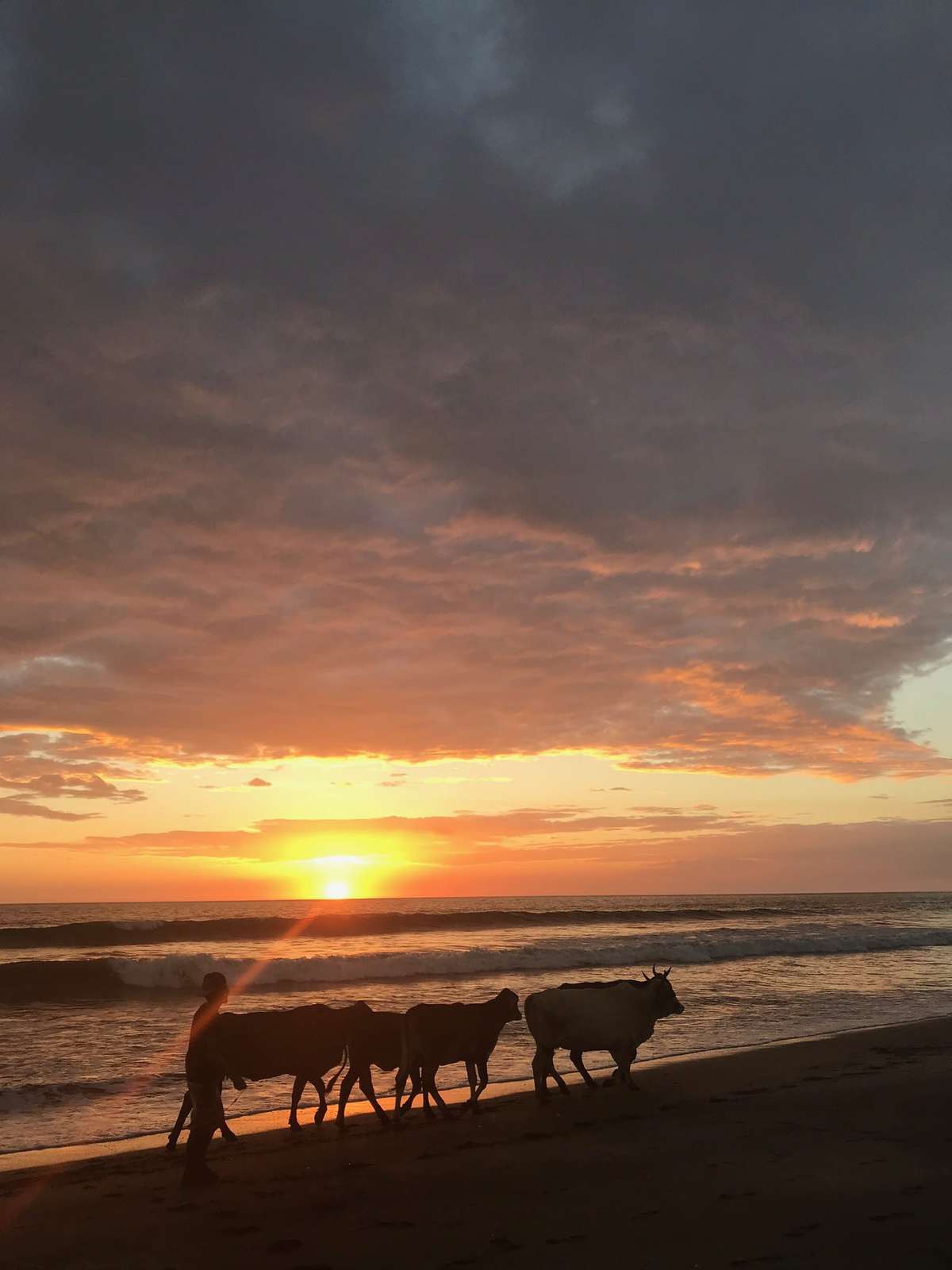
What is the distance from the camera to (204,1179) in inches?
339

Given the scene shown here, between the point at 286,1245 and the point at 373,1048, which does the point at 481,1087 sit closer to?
the point at 373,1048

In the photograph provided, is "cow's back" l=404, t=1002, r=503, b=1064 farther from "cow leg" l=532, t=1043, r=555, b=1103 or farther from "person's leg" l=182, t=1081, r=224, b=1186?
"person's leg" l=182, t=1081, r=224, b=1186

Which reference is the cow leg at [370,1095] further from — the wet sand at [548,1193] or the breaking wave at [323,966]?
the breaking wave at [323,966]

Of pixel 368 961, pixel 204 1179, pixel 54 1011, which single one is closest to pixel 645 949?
pixel 368 961

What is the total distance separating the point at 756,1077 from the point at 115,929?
40593 mm

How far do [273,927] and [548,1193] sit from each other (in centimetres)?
4728

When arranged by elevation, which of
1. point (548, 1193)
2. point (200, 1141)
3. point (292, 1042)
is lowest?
point (548, 1193)

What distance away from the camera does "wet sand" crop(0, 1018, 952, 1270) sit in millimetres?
6672

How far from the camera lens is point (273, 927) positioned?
52.7m

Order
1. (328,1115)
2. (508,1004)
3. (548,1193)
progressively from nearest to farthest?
(548,1193) → (328,1115) → (508,1004)

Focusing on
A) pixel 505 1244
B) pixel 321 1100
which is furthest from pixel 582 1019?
pixel 505 1244

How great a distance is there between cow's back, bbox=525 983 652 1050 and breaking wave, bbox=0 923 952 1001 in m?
15.8

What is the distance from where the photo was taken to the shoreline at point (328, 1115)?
1025 cm

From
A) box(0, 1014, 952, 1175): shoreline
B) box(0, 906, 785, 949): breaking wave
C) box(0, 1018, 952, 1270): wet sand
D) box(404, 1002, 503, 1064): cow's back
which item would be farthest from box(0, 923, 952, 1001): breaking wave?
box(0, 1018, 952, 1270): wet sand
